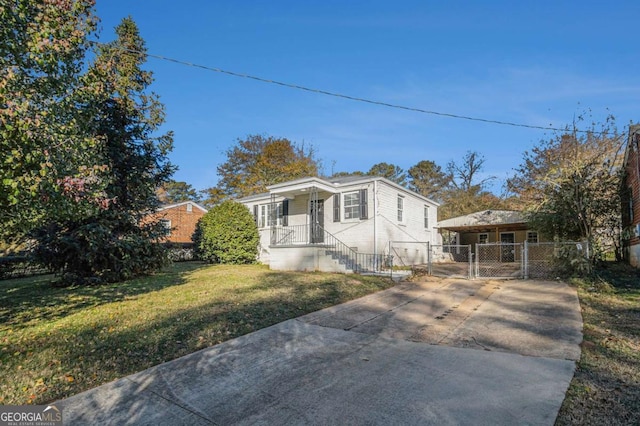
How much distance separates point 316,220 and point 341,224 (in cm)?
118

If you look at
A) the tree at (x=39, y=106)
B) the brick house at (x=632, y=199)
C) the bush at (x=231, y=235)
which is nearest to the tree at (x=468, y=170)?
the brick house at (x=632, y=199)

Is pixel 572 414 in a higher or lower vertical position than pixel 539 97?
lower

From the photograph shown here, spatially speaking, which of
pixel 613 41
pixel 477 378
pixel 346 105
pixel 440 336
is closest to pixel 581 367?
pixel 477 378

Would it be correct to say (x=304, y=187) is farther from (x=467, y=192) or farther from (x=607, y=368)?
(x=467, y=192)

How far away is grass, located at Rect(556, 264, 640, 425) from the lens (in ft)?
8.96

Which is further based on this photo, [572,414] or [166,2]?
[166,2]

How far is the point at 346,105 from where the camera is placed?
11.0 metres

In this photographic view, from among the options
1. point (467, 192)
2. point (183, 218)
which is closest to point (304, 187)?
point (183, 218)

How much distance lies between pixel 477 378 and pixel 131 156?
11469 millimetres

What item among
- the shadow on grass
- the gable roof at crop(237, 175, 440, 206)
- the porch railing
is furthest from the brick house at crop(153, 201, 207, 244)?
the shadow on grass

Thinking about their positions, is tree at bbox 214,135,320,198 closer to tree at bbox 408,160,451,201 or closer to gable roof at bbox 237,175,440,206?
gable roof at bbox 237,175,440,206

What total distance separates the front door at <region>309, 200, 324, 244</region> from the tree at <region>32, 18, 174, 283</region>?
245 inches

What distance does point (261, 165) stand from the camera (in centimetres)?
3091

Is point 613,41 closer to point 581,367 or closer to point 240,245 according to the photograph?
point 581,367
